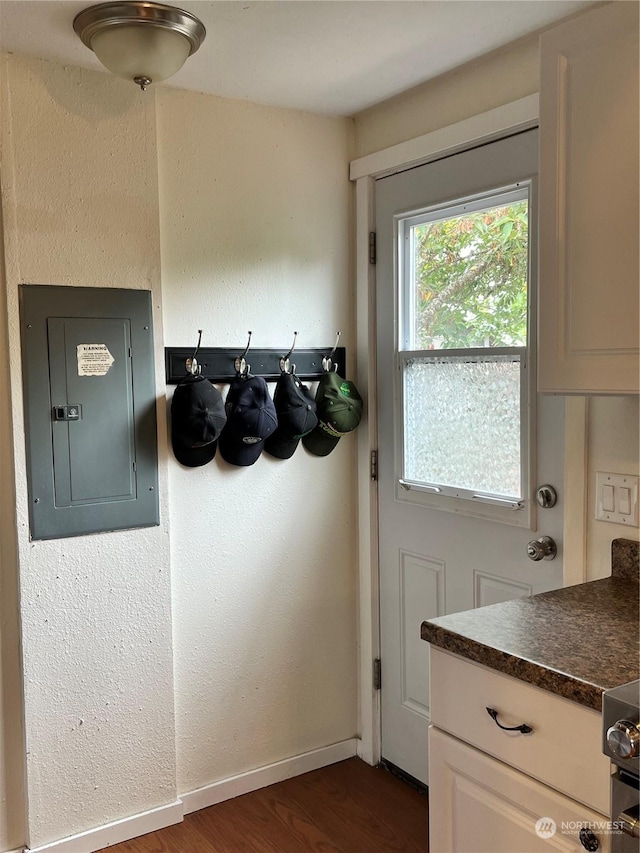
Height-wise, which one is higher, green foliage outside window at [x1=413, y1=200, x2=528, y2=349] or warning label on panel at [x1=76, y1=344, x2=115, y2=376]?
green foliage outside window at [x1=413, y1=200, x2=528, y2=349]

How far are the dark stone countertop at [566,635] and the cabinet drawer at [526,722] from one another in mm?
29

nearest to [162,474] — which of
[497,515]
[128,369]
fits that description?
[128,369]

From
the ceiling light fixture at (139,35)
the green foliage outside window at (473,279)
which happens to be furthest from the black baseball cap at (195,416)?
the ceiling light fixture at (139,35)

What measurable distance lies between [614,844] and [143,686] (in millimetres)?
1495

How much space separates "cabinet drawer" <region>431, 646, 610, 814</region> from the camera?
1291mm

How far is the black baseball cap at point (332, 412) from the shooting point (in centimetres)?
257

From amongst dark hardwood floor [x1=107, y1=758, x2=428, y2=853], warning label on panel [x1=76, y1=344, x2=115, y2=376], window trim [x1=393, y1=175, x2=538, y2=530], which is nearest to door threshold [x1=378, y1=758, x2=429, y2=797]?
dark hardwood floor [x1=107, y1=758, x2=428, y2=853]

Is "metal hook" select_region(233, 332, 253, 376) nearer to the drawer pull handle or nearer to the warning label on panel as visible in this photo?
the warning label on panel

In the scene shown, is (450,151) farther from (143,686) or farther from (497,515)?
(143,686)

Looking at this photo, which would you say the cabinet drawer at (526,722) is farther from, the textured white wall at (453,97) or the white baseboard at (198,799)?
the textured white wall at (453,97)

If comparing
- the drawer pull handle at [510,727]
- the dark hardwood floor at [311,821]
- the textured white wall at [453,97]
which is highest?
the textured white wall at [453,97]
